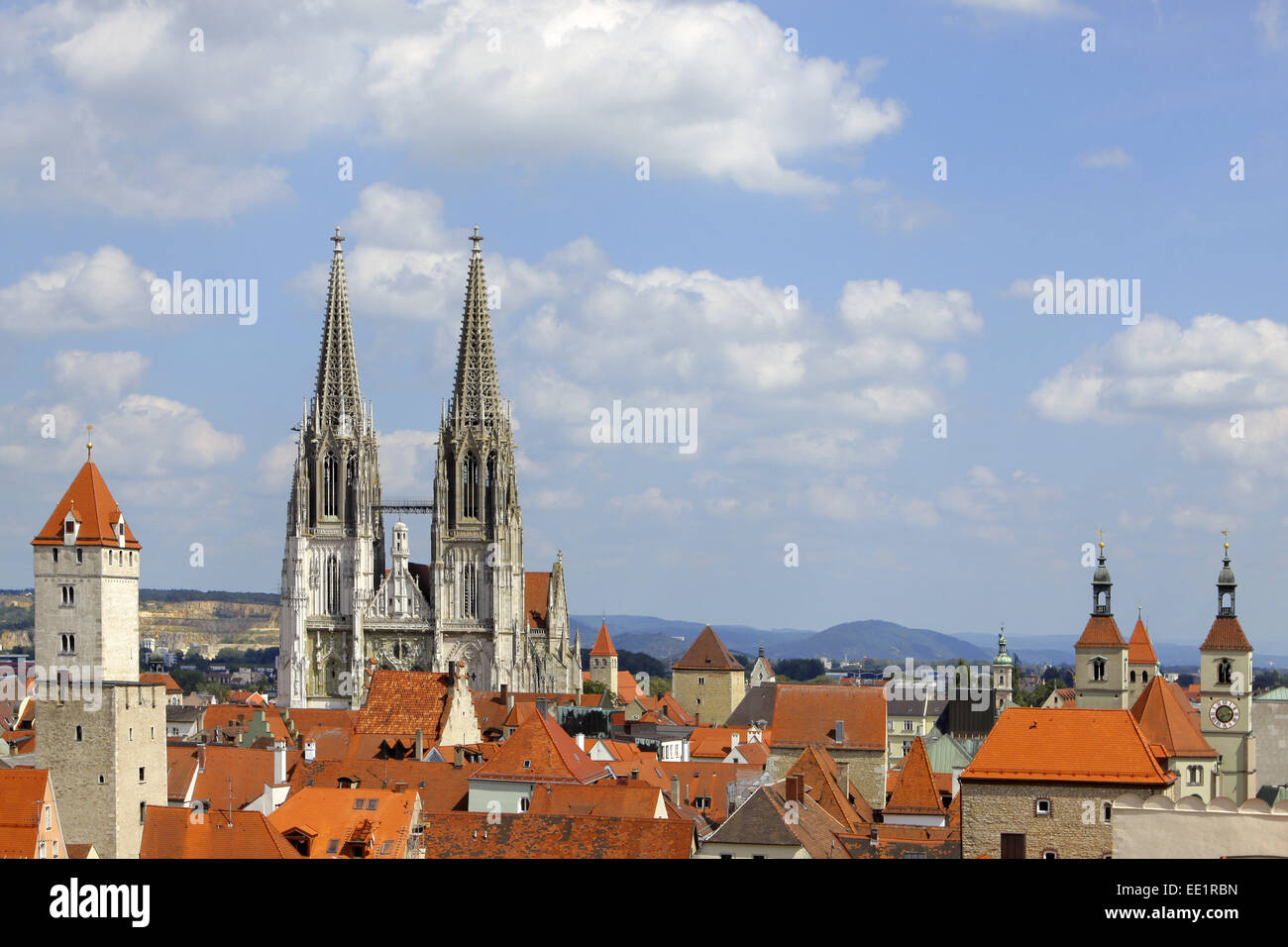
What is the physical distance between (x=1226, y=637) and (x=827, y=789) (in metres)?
33.7

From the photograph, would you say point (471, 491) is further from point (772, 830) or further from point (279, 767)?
point (772, 830)

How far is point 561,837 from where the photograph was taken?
44438 millimetres

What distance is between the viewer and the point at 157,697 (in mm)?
52906

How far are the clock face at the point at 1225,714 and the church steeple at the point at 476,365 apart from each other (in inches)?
2376

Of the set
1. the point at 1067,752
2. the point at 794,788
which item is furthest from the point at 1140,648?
the point at 1067,752

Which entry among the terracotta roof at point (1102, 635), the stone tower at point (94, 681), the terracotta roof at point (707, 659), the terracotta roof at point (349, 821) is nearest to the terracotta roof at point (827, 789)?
the terracotta roof at point (349, 821)

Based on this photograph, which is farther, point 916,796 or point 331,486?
point 331,486

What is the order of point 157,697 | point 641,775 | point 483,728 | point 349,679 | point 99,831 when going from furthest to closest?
point 349,679 < point 483,728 < point 641,775 < point 157,697 < point 99,831

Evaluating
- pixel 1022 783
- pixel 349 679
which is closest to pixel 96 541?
pixel 1022 783

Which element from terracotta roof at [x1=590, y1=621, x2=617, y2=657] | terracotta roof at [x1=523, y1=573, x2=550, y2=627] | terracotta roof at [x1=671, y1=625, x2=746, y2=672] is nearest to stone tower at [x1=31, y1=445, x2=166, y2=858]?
terracotta roof at [x1=523, y1=573, x2=550, y2=627]

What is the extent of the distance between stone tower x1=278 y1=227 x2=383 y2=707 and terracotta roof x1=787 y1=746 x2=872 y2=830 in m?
66.1
